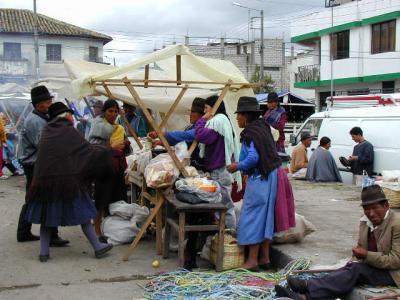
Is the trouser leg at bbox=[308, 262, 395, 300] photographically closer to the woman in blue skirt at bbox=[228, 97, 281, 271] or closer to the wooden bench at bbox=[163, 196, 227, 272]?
the woman in blue skirt at bbox=[228, 97, 281, 271]

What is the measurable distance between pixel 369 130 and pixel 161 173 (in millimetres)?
6977

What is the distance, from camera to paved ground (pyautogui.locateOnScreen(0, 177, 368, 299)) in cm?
534

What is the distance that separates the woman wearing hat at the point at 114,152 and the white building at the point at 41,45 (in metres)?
34.5

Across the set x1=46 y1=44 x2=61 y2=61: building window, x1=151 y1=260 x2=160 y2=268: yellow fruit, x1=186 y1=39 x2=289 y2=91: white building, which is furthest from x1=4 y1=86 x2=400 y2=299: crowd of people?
x1=186 y1=39 x2=289 y2=91: white building

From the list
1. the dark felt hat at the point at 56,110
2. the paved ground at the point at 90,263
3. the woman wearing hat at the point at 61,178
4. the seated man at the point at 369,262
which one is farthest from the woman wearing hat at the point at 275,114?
the seated man at the point at 369,262

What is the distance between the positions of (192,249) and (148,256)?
2.64 feet

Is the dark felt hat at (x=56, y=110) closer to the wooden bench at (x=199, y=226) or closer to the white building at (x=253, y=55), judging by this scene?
the wooden bench at (x=199, y=226)

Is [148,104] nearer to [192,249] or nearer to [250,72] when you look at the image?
[192,249]

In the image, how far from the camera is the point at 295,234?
6336 millimetres

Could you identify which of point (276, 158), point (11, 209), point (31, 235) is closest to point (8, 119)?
point (11, 209)

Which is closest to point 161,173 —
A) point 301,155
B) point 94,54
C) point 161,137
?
point 161,137

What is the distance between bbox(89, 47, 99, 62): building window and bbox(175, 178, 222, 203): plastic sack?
39.8m

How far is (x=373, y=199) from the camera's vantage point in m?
4.48

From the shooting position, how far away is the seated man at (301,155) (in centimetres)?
1325
